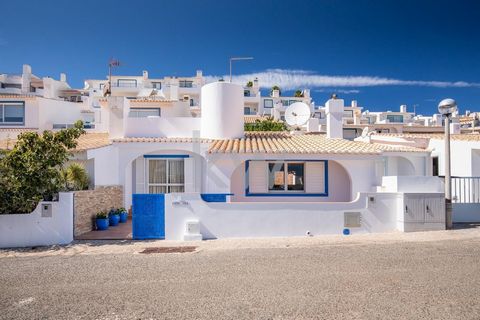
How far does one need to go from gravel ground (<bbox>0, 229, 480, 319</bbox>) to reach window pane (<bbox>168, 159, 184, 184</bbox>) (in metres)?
6.33

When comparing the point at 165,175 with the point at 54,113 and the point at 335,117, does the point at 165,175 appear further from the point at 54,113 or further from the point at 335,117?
the point at 54,113

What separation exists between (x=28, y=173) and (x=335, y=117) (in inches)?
589

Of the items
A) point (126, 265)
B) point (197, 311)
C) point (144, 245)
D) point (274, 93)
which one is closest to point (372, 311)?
point (197, 311)

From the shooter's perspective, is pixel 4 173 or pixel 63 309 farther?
pixel 4 173

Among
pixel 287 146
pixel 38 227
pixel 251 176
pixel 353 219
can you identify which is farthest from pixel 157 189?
pixel 353 219

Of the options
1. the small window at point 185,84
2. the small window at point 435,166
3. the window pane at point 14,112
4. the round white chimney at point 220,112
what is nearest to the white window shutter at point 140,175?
the round white chimney at point 220,112

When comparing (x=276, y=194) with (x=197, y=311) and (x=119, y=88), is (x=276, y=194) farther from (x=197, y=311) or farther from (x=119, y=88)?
(x=119, y=88)

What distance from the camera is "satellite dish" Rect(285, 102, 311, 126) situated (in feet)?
73.0

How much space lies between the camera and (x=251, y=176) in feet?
55.0

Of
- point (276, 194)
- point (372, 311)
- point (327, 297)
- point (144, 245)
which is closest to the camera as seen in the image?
point (372, 311)

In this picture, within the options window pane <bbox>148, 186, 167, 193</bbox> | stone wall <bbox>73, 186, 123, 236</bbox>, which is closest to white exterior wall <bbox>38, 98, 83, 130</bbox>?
window pane <bbox>148, 186, 167, 193</bbox>

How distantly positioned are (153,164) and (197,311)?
12.5 metres

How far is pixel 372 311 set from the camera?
6.07m

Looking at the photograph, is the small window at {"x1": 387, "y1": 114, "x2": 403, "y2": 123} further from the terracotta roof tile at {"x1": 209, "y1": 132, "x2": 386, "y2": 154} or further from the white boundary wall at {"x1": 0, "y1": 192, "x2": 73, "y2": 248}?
the white boundary wall at {"x1": 0, "y1": 192, "x2": 73, "y2": 248}
